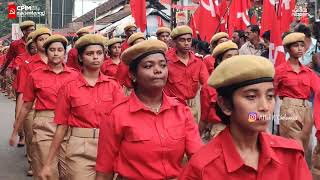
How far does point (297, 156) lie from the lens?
2.70 m

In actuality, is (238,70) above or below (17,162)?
above

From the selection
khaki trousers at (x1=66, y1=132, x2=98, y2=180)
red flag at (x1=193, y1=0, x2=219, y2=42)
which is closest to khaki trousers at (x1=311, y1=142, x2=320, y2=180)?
khaki trousers at (x1=66, y1=132, x2=98, y2=180)

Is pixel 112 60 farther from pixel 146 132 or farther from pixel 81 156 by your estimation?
pixel 146 132

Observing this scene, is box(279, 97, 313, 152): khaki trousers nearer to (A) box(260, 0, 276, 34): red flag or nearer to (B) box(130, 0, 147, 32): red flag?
(A) box(260, 0, 276, 34): red flag

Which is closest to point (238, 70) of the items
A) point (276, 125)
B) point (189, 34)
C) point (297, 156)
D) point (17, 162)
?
point (297, 156)

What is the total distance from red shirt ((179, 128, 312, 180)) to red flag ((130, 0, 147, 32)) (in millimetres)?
9470

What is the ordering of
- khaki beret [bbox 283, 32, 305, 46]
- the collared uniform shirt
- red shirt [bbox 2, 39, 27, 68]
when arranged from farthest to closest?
red shirt [bbox 2, 39, 27, 68] < the collared uniform shirt < khaki beret [bbox 283, 32, 305, 46]

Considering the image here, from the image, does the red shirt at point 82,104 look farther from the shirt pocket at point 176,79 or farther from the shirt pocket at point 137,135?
the shirt pocket at point 176,79

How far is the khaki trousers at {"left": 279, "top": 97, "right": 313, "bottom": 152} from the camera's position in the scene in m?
7.68

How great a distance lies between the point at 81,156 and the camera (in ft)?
17.9

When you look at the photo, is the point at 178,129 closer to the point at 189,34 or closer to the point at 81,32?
the point at 189,34

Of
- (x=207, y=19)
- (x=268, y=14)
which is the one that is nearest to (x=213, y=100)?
(x=268, y=14)

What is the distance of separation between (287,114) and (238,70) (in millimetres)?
5280

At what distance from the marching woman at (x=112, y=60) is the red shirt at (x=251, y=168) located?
8091mm
